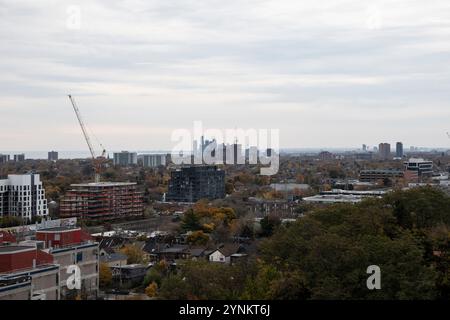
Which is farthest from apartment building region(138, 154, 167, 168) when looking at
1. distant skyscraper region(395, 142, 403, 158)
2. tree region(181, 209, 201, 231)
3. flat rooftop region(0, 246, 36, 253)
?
flat rooftop region(0, 246, 36, 253)

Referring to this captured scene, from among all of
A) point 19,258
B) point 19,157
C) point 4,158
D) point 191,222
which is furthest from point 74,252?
point 19,157

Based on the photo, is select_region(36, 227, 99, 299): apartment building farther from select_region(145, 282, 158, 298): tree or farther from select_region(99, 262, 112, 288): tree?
select_region(145, 282, 158, 298): tree

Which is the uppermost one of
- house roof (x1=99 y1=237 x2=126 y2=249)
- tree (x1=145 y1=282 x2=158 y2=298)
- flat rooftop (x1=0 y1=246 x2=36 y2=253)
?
flat rooftop (x1=0 y1=246 x2=36 y2=253)

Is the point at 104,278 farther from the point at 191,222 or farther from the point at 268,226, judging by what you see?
the point at 191,222

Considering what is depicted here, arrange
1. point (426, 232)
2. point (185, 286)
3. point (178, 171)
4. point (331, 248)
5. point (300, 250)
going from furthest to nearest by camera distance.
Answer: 1. point (178, 171)
2. point (426, 232)
3. point (300, 250)
4. point (331, 248)
5. point (185, 286)
